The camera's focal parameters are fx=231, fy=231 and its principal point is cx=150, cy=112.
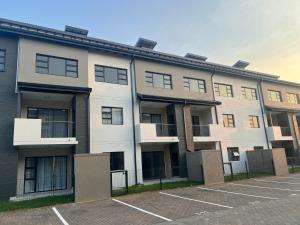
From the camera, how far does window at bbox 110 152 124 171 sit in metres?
16.2

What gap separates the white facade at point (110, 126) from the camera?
1581cm

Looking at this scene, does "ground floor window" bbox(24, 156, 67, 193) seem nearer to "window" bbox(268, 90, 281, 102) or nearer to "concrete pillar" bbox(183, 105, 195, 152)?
"concrete pillar" bbox(183, 105, 195, 152)

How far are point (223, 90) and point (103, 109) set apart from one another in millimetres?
12539

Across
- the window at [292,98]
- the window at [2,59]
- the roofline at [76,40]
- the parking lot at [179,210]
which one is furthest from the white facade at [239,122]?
the window at [2,59]

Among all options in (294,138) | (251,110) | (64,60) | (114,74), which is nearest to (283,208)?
(114,74)

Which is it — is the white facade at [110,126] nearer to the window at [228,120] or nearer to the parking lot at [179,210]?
the parking lot at [179,210]

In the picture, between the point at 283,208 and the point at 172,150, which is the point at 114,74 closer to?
the point at 172,150

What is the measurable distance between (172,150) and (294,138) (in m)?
15.6

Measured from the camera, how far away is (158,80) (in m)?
19.0

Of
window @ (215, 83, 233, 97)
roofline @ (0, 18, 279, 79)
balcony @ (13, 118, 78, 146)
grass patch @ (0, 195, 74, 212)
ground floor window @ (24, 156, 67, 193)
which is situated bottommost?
grass patch @ (0, 195, 74, 212)

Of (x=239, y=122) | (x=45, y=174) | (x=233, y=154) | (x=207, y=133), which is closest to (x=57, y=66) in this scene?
(x=45, y=174)

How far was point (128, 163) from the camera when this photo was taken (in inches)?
645

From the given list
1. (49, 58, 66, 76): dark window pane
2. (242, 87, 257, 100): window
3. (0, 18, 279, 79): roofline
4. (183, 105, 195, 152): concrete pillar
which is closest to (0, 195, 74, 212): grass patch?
(49, 58, 66, 76): dark window pane

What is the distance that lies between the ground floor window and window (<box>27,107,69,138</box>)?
5.41 feet
